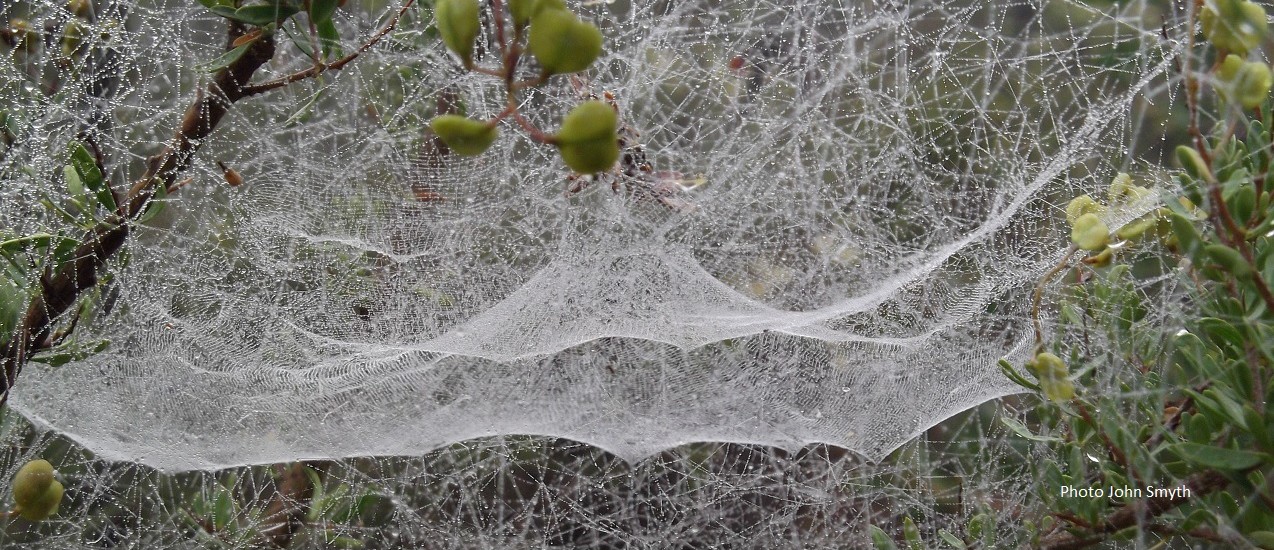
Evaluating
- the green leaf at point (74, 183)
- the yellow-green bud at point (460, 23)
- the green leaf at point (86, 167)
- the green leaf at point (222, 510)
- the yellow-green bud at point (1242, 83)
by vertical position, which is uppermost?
the yellow-green bud at point (460, 23)

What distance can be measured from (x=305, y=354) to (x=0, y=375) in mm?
347

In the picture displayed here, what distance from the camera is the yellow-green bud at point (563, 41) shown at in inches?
14.5

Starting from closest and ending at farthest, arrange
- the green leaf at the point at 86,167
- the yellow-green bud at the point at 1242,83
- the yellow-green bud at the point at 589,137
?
the yellow-green bud at the point at 589,137
the yellow-green bud at the point at 1242,83
the green leaf at the point at 86,167

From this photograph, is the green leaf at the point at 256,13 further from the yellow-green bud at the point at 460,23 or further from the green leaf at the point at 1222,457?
the green leaf at the point at 1222,457

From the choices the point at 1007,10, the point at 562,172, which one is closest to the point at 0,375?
the point at 562,172

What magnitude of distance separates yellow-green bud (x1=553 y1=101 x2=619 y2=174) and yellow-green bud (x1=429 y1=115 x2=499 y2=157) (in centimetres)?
4

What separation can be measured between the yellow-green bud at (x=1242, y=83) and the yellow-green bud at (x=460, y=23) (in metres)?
0.46

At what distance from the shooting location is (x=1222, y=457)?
0.53m

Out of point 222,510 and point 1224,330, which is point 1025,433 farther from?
point 222,510

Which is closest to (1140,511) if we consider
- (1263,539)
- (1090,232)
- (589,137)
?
(1263,539)

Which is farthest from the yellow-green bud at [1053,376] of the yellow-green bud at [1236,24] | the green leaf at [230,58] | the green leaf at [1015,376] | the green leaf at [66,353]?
the green leaf at [66,353]

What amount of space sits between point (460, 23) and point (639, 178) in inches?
25.8

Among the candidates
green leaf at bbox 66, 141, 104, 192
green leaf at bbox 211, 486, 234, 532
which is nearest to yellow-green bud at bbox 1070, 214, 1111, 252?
green leaf at bbox 66, 141, 104, 192

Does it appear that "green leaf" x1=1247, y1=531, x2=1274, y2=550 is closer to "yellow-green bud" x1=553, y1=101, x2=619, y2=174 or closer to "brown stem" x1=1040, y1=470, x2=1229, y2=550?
"brown stem" x1=1040, y1=470, x2=1229, y2=550
